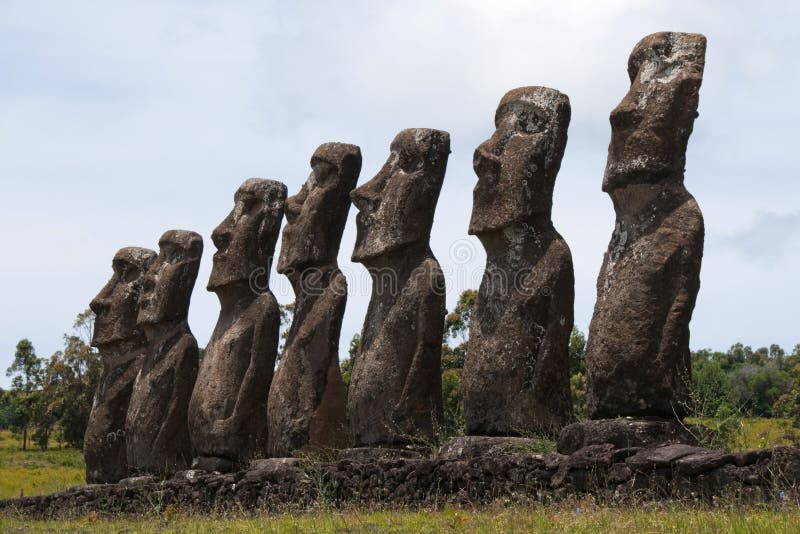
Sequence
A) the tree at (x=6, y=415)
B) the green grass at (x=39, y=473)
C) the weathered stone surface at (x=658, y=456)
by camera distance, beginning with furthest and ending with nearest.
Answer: the tree at (x=6, y=415) < the green grass at (x=39, y=473) < the weathered stone surface at (x=658, y=456)

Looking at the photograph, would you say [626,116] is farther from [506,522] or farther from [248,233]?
A: [248,233]

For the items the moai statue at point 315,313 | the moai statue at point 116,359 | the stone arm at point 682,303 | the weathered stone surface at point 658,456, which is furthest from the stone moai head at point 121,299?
the weathered stone surface at point 658,456

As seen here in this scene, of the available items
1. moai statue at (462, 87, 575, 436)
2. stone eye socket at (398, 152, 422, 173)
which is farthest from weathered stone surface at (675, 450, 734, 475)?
stone eye socket at (398, 152, 422, 173)

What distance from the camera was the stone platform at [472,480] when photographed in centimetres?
898

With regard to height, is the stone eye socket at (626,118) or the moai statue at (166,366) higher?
the stone eye socket at (626,118)

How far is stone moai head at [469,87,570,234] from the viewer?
12570mm

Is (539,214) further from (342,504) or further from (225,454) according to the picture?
(225,454)

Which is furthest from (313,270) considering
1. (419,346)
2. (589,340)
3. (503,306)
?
(589,340)

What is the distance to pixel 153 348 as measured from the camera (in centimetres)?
1777

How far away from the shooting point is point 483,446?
1193 cm

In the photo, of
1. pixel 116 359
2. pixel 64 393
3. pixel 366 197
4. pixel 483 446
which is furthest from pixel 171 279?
pixel 64 393

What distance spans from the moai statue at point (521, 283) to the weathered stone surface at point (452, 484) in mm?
1031

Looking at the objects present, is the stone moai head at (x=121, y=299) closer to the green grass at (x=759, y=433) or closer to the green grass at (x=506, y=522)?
the green grass at (x=506, y=522)

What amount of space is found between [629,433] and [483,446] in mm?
1933
